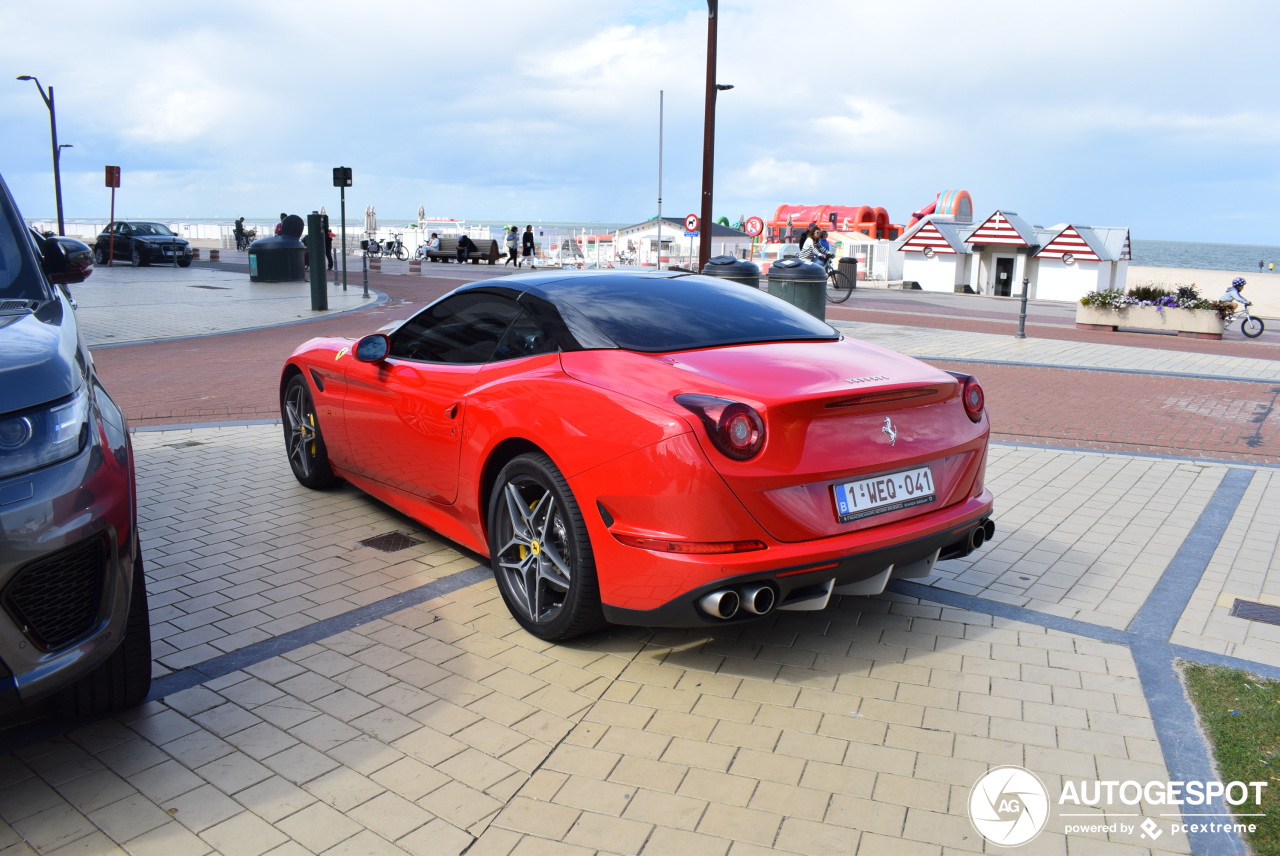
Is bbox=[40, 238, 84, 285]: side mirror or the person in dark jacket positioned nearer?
bbox=[40, 238, 84, 285]: side mirror

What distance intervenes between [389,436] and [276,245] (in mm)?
23187

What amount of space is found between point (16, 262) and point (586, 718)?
281 cm

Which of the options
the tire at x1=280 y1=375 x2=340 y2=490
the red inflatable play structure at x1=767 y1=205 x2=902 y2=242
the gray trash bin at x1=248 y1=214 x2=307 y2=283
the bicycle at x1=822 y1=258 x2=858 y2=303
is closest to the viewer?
the tire at x1=280 y1=375 x2=340 y2=490

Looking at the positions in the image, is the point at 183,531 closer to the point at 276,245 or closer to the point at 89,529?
the point at 89,529

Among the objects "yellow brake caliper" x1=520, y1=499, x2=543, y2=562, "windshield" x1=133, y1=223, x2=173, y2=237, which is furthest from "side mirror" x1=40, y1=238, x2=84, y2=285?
"windshield" x1=133, y1=223, x2=173, y2=237

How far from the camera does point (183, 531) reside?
17.7 feet

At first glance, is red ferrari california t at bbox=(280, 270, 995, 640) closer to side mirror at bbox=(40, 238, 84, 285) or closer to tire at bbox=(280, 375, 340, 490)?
tire at bbox=(280, 375, 340, 490)

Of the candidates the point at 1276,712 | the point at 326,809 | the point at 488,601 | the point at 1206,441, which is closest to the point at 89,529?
the point at 326,809

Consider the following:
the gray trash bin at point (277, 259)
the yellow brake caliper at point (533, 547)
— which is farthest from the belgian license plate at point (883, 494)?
the gray trash bin at point (277, 259)

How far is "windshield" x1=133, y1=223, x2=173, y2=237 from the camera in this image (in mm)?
34312

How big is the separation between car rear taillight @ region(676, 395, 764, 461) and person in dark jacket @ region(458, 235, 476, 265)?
136 feet

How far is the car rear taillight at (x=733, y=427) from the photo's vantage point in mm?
3250

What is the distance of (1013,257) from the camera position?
40.7 meters

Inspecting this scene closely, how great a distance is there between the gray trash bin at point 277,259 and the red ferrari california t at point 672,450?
23102 millimetres
